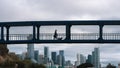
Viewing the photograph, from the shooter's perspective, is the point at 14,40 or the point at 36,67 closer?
the point at 14,40

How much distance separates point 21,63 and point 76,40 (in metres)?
70.3

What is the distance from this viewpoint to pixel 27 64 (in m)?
143

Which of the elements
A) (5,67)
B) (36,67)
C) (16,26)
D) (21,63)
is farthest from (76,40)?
(36,67)

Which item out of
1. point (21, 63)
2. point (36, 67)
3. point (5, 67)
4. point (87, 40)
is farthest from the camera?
point (36, 67)

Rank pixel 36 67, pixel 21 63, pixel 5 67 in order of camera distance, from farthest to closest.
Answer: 1. pixel 36 67
2. pixel 21 63
3. pixel 5 67

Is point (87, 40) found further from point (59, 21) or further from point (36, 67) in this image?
point (36, 67)

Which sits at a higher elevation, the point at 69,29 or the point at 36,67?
the point at 69,29

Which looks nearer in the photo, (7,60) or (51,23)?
(51,23)

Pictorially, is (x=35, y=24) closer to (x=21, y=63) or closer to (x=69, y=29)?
(x=69, y=29)

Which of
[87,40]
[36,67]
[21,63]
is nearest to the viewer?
[87,40]

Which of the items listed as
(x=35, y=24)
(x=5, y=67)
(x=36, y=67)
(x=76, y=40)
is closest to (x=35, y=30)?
(x=35, y=24)

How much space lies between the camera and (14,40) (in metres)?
71.9

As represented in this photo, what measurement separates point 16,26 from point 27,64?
7145 centimetres

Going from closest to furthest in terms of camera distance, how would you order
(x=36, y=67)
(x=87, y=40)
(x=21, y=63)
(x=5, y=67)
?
(x=87, y=40) → (x=5, y=67) → (x=21, y=63) → (x=36, y=67)
